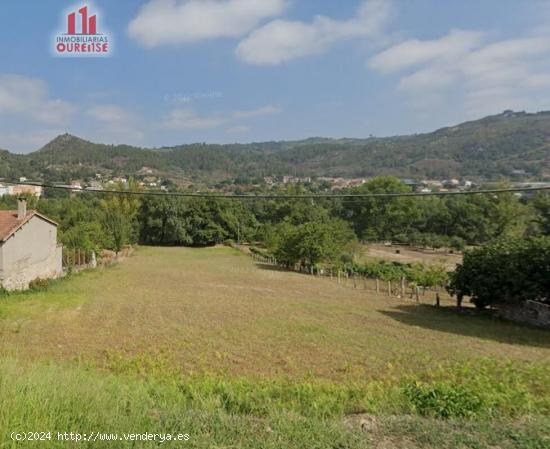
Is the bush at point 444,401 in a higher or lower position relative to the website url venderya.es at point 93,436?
lower

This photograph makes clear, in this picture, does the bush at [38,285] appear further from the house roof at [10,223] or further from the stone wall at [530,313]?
the stone wall at [530,313]

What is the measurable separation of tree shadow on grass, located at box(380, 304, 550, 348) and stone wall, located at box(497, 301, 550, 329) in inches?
17.9

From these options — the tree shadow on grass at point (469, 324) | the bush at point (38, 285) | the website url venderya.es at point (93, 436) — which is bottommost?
the tree shadow on grass at point (469, 324)

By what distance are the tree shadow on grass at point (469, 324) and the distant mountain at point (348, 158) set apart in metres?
52.4

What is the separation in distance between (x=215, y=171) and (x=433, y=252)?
124 m

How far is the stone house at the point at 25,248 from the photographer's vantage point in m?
18.8

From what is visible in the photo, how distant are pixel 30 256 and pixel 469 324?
21.5 meters

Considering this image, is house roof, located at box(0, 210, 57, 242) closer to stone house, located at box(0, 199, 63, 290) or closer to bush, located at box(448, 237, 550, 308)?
stone house, located at box(0, 199, 63, 290)

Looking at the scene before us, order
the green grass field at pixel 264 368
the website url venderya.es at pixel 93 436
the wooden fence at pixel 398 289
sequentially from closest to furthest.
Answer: the website url venderya.es at pixel 93 436, the green grass field at pixel 264 368, the wooden fence at pixel 398 289

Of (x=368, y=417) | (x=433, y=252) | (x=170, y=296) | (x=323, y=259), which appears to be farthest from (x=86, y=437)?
(x=433, y=252)

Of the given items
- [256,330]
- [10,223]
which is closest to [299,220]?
[10,223]

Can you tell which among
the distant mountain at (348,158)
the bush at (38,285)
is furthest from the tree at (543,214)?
the bush at (38,285)

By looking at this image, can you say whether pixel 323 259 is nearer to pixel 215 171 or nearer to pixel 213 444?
pixel 213 444

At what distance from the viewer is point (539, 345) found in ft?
40.1
